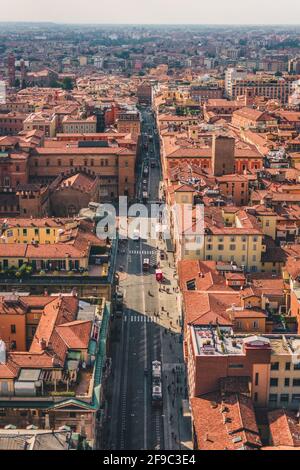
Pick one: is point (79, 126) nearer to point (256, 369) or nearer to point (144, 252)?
point (144, 252)

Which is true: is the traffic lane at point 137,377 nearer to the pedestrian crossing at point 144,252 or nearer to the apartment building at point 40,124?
the pedestrian crossing at point 144,252

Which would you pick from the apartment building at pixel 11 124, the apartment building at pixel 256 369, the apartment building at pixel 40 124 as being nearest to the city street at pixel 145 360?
the apartment building at pixel 256 369

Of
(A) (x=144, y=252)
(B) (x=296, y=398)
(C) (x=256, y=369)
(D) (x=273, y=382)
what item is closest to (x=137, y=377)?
(C) (x=256, y=369)

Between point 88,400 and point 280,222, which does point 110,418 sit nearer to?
point 88,400

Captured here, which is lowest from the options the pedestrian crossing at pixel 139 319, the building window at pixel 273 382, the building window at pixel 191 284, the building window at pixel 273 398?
the pedestrian crossing at pixel 139 319

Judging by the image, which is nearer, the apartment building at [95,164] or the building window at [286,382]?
the building window at [286,382]

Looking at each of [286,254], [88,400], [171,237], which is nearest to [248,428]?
[88,400]

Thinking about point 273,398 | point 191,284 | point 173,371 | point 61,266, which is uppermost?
point 61,266
